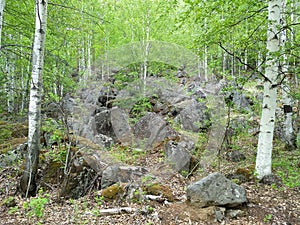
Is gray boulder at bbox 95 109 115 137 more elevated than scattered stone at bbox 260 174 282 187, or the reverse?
gray boulder at bbox 95 109 115 137

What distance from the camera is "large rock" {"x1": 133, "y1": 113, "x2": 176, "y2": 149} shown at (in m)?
8.42

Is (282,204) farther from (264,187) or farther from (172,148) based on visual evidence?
(172,148)

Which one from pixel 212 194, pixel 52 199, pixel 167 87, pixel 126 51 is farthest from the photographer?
pixel 126 51

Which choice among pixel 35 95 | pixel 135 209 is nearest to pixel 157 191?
pixel 135 209

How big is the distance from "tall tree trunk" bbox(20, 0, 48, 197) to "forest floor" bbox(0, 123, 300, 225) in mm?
411

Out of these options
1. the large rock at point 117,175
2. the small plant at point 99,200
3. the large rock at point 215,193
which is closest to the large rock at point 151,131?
the large rock at point 117,175

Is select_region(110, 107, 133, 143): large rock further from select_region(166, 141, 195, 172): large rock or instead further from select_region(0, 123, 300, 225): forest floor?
select_region(0, 123, 300, 225): forest floor

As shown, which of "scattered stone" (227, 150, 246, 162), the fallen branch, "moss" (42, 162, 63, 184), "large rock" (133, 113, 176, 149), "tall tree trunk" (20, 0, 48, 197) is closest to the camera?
the fallen branch

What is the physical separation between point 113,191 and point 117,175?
0.64 m

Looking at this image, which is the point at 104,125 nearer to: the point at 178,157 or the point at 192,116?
the point at 192,116

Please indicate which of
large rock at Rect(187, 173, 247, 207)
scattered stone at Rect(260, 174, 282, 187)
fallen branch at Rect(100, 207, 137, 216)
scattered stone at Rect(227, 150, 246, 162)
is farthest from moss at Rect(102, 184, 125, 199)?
scattered stone at Rect(227, 150, 246, 162)

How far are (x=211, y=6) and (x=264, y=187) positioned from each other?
3969 mm

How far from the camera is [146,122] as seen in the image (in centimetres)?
936

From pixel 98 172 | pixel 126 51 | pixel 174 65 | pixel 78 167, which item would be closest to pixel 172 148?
pixel 98 172
